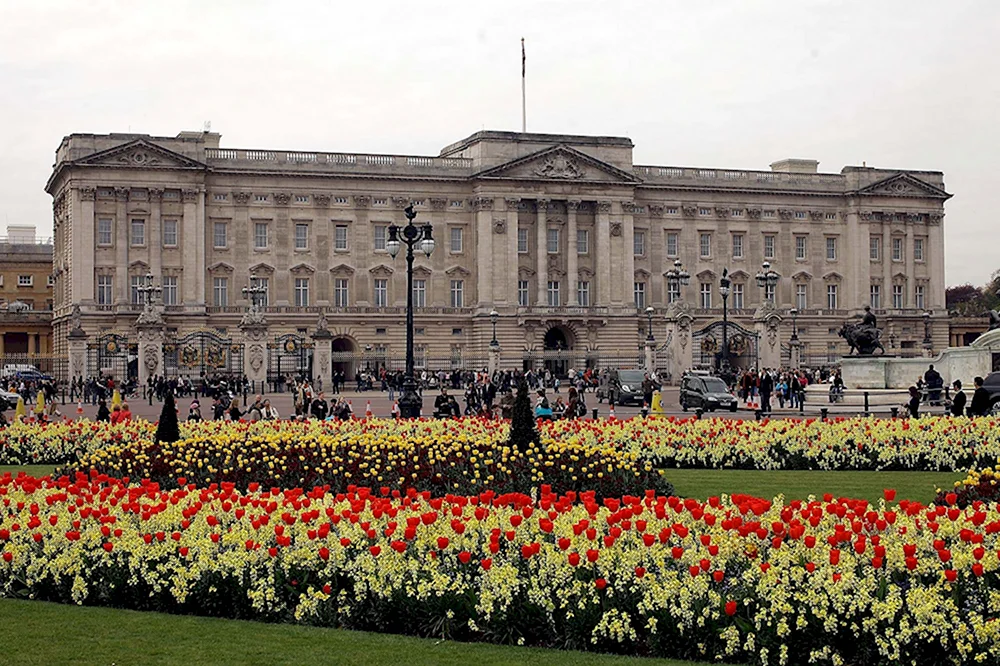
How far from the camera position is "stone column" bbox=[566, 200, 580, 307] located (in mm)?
93250

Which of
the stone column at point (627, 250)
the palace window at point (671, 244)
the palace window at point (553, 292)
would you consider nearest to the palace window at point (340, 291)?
the palace window at point (553, 292)

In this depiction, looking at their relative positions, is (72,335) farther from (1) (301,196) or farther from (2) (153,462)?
(2) (153,462)

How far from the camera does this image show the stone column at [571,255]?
93250 millimetres

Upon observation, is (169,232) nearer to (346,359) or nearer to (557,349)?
(346,359)

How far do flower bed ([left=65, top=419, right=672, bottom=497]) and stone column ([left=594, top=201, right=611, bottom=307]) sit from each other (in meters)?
69.3

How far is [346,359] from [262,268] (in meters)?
8.24

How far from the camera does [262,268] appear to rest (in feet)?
290

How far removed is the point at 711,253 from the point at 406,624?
8695cm

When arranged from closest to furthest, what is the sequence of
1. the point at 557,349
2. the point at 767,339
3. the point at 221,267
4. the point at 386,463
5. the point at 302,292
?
1. the point at 386,463
2. the point at 767,339
3. the point at 221,267
4. the point at 302,292
5. the point at 557,349

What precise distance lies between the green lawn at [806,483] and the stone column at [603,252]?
67352 mm

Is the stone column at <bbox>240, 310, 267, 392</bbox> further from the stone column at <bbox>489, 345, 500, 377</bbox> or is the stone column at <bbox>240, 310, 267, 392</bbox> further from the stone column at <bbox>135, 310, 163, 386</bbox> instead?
the stone column at <bbox>489, 345, 500, 377</bbox>

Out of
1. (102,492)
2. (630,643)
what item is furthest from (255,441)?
(630,643)

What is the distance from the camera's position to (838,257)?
102 m

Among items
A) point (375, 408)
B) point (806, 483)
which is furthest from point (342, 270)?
point (806, 483)
